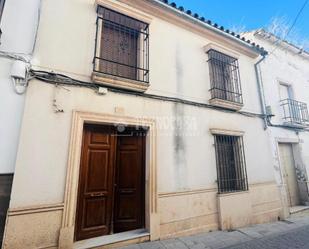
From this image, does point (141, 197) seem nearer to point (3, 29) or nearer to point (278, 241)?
point (278, 241)

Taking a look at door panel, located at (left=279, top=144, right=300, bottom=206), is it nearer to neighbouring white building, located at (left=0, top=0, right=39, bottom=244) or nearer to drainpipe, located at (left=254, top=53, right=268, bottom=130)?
drainpipe, located at (left=254, top=53, right=268, bottom=130)

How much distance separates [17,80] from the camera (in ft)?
11.1

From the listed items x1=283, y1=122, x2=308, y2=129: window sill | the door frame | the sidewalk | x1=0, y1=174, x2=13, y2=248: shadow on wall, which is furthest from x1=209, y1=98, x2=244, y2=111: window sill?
x1=0, y1=174, x2=13, y2=248: shadow on wall

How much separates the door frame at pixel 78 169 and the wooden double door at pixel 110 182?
341 millimetres

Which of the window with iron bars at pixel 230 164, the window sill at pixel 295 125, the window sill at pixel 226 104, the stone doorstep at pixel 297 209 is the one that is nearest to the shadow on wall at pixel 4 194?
the window with iron bars at pixel 230 164

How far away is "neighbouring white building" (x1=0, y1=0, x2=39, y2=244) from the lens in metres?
3.12

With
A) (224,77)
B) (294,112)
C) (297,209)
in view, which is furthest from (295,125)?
(224,77)

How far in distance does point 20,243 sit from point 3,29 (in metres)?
3.72

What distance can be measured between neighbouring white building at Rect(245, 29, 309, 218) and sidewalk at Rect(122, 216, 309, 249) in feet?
5.67

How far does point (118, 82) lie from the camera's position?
421 centimetres

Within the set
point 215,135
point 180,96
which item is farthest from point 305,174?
point 180,96

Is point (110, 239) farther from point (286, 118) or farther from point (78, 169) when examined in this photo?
point (286, 118)

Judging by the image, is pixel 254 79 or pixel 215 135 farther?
pixel 254 79

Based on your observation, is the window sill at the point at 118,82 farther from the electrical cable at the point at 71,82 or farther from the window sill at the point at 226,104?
the window sill at the point at 226,104
